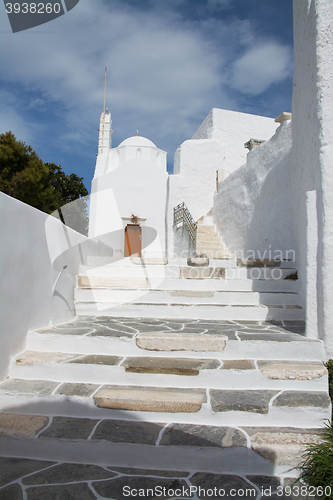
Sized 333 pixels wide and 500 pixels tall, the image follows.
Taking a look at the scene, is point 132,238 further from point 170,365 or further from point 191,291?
point 170,365

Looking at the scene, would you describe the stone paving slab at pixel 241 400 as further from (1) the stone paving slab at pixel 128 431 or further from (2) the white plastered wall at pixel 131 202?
(2) the white plastered wall at pixel 131 202

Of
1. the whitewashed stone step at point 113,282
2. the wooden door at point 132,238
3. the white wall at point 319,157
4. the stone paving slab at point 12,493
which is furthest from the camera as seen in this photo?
the wooden door at point 132,238

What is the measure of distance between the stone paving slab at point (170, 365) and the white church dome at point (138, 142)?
61.2 feet

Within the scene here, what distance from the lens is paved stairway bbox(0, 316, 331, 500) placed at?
5.74 ft

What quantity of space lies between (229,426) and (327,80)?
2844mm

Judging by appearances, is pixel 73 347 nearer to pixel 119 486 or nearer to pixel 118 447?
pixel 118 447

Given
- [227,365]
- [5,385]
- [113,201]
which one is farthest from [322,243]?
[113,201]

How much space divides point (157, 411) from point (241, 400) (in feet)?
1.81

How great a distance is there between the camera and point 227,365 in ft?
7.64

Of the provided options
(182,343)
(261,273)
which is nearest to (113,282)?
(182,343)

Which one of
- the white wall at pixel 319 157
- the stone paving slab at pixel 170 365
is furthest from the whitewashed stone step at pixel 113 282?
the white wall at pixel 319 157

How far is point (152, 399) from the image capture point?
207 centimetres

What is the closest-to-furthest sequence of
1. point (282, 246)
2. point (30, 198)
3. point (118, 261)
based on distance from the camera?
point (118, 261), point (282, 246), point (30, 198)

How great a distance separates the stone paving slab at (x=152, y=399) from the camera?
2037 mm
